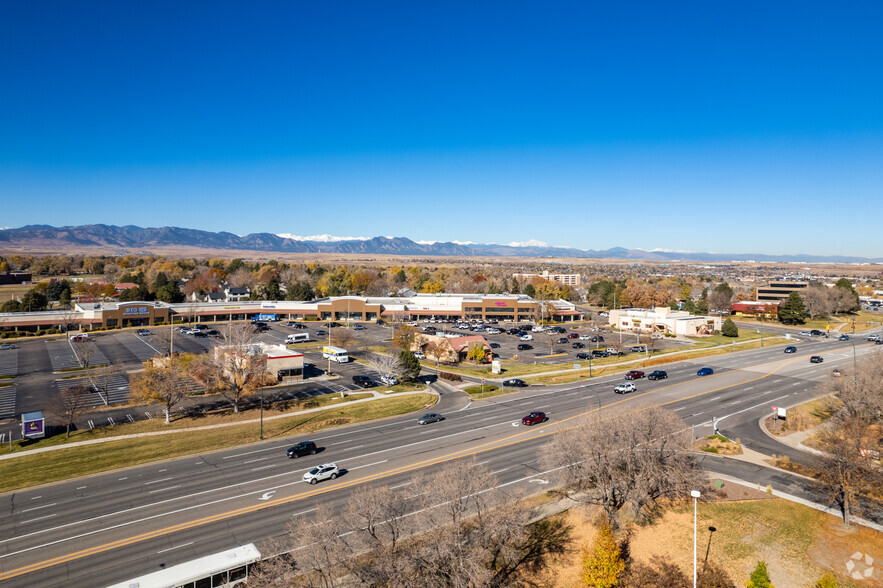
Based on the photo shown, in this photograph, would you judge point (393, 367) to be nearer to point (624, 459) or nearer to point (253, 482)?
point (253, 482)

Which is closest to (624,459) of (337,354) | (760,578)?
(760,578)

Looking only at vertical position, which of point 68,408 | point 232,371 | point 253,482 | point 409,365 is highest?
point 232,371

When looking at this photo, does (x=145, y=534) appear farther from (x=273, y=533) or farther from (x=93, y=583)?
(x=273, y=533)

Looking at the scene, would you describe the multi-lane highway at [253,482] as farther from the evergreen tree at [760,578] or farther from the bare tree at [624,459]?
the evergreen tree at [760,578]

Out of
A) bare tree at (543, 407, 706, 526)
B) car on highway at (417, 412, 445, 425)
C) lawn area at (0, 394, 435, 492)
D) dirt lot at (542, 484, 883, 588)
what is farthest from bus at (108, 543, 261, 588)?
car on highway at (417, 412, 445, 425)

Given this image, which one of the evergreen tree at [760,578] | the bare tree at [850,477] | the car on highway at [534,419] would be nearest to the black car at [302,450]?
the car on highway at [534,419]

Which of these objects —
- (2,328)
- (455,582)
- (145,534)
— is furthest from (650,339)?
(2,328)

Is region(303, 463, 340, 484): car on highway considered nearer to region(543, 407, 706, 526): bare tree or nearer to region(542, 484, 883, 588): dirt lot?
region(543, 407, 706, 526): bare tree
